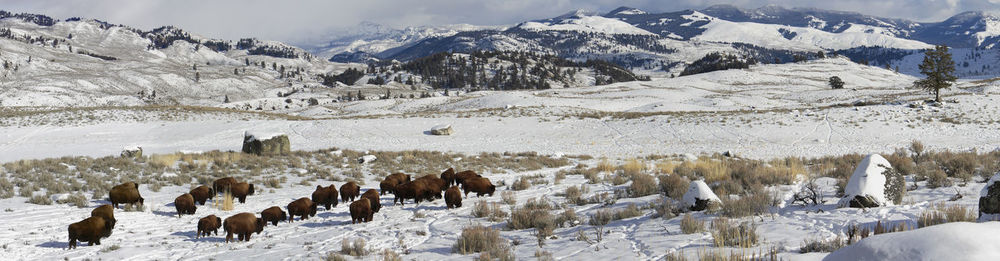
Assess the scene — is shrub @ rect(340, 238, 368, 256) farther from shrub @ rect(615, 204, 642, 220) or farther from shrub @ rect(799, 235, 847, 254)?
shrub @ rect(799, 235, 847, 254)

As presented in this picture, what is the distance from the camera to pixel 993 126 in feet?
98.5

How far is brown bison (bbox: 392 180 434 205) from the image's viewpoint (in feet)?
41.3

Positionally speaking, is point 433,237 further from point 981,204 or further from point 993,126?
point 993,126

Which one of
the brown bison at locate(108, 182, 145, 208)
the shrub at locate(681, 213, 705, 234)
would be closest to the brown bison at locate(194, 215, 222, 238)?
the brown bison at locate(108, 182, 145, 208)

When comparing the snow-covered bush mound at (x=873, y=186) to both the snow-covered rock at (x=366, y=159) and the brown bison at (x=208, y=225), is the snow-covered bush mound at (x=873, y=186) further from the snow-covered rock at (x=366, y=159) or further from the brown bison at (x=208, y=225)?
the snow-covered rock at (x=366, y=159)

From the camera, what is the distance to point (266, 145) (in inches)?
992

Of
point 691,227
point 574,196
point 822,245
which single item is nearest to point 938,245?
point 822,245

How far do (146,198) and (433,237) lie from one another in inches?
426

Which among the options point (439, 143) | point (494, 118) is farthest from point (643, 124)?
point (439, 143)

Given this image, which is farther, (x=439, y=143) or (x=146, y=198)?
(x=439, y=143)

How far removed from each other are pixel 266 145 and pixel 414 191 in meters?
16.2

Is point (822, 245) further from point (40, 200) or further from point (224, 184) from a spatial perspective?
point (40, 200)

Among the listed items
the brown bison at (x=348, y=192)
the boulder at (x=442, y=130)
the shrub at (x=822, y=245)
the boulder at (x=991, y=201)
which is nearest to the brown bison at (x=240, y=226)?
the brown bison at (x=348, y=192)

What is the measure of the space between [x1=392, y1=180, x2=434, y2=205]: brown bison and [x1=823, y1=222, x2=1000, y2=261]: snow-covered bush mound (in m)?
10.3
